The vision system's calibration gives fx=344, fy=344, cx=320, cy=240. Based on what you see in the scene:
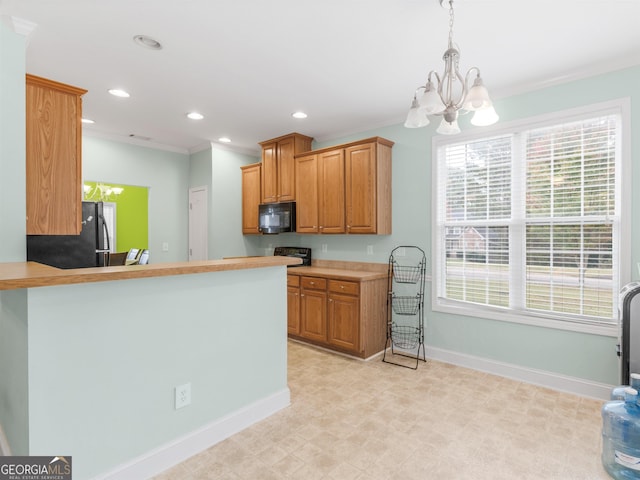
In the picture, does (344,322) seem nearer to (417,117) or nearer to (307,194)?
(307,194)

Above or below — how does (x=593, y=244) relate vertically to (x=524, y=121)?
below

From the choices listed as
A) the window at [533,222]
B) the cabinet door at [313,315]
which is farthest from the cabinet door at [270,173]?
the window at [533,222]

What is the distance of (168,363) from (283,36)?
7.43ft

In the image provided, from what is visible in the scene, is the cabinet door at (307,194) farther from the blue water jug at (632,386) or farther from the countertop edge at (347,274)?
the blue water jug at (632,386)

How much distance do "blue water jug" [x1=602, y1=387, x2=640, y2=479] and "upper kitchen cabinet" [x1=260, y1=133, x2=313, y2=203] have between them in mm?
3800

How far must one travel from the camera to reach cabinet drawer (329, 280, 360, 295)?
3.68m

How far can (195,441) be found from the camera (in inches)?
81.8

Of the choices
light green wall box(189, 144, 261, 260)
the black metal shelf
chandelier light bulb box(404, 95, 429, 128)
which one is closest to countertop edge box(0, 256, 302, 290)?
chandelier light bulb box(404, 95, 429, 128)

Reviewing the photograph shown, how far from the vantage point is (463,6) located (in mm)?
2064

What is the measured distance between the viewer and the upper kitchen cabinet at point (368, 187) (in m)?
3.90

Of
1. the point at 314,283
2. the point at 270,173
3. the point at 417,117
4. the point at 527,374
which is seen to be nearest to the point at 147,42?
the point at 417,117

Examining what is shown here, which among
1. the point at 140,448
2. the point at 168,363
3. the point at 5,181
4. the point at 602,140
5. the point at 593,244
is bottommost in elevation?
the point at 140,448

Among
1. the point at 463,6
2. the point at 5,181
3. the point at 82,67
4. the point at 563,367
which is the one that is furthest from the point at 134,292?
the point at 563,367

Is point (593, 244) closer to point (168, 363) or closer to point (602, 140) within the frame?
point (602, 140)
